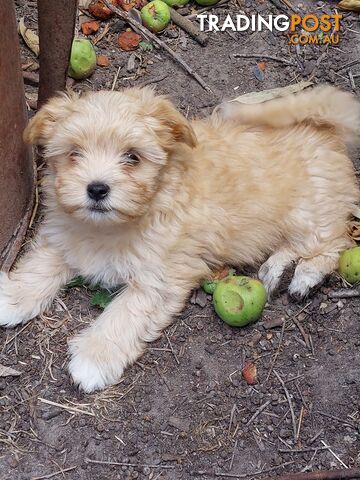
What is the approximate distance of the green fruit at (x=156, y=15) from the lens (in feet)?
19.0

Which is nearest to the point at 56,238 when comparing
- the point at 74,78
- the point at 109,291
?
the point at 109,291

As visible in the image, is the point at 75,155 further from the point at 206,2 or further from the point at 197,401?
the point at 206,2

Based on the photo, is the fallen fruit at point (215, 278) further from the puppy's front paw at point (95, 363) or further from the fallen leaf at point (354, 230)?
the fallen leaf at point (354, 230)

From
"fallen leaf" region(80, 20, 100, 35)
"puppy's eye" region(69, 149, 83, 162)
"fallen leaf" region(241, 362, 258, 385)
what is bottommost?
"fallen leaf" region(241, 362, 258, 385)

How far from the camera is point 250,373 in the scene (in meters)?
4.09

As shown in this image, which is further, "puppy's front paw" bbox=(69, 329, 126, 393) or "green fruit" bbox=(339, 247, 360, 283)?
"green fruit" bbox=(339, 247, 360, 283)

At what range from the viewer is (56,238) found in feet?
14.3

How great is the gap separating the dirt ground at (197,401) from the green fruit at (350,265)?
0.21 ft

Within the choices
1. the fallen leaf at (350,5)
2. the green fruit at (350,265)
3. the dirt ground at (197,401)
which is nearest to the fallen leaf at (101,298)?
the dirt ground at (197,401)

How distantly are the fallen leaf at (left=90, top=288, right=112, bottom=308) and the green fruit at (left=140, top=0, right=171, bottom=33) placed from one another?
95.2 inches

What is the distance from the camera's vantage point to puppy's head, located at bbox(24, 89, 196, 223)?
365cm

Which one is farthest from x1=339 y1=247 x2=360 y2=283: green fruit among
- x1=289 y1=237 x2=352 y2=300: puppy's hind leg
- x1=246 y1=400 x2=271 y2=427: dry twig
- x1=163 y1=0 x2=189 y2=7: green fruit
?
x1=163 y1=0 x2=189 y2=7: green fruit

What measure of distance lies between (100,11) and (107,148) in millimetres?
2605

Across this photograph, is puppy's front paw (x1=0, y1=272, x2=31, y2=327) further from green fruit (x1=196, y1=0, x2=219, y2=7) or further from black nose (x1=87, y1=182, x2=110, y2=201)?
green fruit (x1=196, y1=0, x2=219, y2=7)
